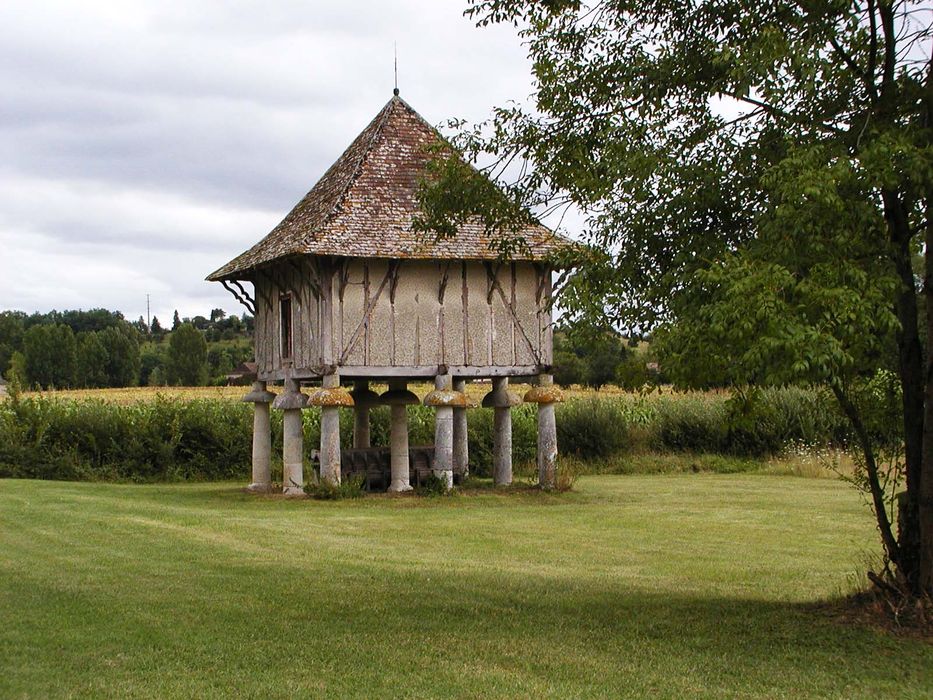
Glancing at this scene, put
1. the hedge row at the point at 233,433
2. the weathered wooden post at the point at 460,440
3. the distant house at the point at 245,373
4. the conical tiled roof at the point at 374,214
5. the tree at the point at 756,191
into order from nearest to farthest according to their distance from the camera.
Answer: the tree at the point at 756,191
the conical tiled roof at the point at 374,214
the weathered wooden post at the point at 460,440
the distant house at the point at 245,373
the hedge row at the point at 233,433

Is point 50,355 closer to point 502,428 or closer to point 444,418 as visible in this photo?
point 502,428

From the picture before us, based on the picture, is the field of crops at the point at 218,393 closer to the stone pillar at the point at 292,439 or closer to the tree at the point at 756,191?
the stone pillar at the point at 292,439

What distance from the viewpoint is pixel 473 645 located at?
10.1 meters

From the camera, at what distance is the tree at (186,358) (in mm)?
79375

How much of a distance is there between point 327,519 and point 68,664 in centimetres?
1189

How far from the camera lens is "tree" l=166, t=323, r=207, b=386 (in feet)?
260

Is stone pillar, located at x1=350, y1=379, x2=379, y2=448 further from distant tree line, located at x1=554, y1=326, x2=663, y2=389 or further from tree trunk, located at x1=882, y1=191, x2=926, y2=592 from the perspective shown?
tree trunk, located at x1=882, y1=191, x2=926, y2=592

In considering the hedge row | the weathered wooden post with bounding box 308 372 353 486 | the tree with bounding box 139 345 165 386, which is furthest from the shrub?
the tree with bounding box 139 345 165 386

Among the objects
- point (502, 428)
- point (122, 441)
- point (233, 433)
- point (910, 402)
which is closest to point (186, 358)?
point (233, 433)

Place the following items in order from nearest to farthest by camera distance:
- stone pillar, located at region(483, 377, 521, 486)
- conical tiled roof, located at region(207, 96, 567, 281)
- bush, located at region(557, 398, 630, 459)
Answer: conical tiled roof, located at region(207, 96, 567, 281), stone pillar, located at region(483, 377, 521, 486), bush, located at region(557, 398, 630, 459)

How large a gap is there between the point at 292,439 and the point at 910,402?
17033 mm

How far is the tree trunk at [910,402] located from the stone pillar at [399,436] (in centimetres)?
1612

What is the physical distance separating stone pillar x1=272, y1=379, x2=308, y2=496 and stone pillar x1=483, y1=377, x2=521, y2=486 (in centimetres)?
443

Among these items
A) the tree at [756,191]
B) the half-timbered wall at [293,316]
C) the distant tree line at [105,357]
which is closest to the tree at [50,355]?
the distant tree line at [105,357]
